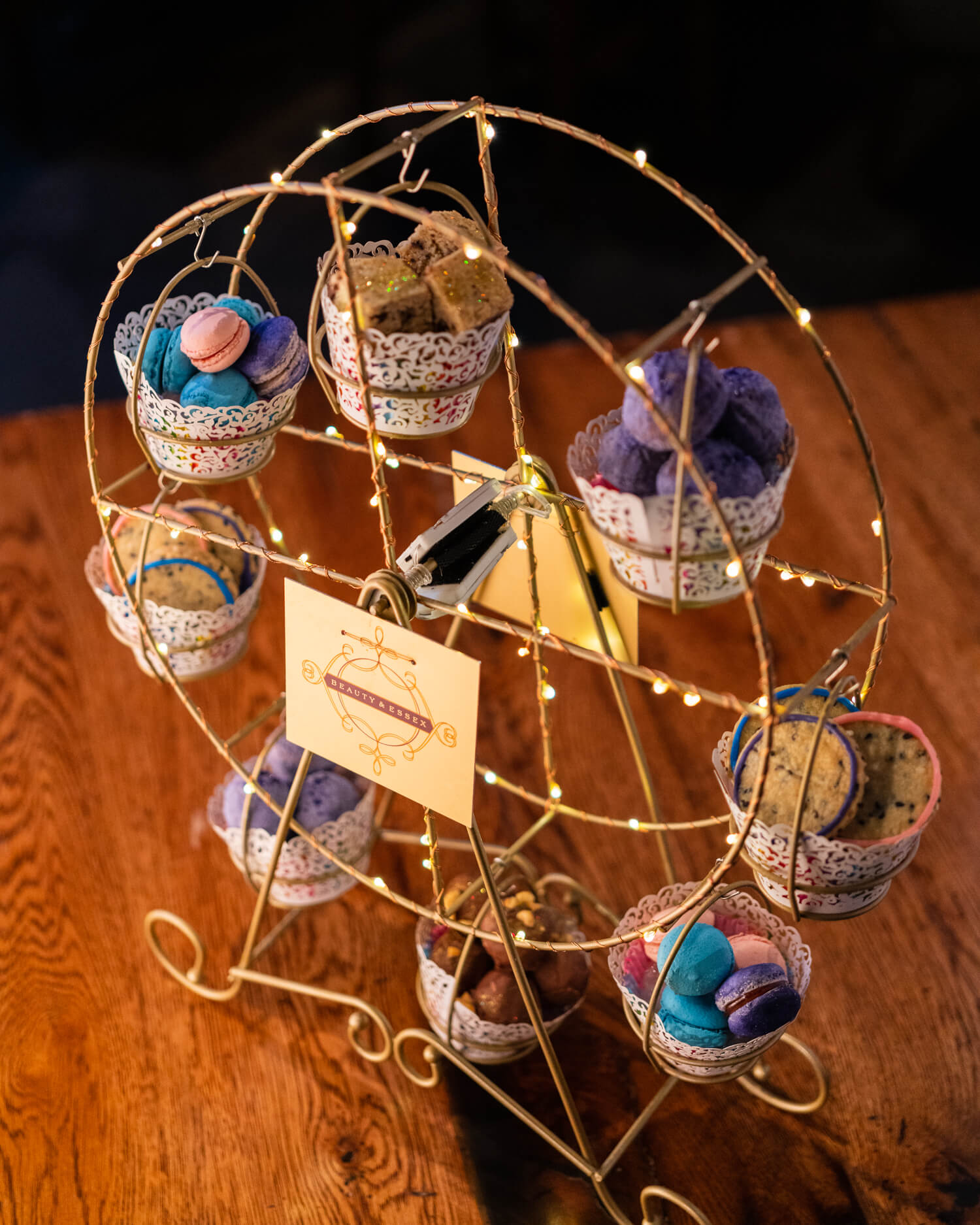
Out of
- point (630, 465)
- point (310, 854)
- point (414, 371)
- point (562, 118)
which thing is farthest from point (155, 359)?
point (562, 118)

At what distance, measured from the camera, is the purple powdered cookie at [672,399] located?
1.04 meters

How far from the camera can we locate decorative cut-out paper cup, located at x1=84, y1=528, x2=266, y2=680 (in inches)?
64.9

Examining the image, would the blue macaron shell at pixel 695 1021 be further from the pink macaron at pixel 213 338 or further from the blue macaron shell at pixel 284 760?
the pink macaron at pixel 213 338

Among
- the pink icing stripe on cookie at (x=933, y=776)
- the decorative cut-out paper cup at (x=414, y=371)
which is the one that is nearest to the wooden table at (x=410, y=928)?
the pink icing stripe on cookie at (x=933, y=776)

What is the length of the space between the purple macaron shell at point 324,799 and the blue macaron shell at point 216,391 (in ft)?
1.88

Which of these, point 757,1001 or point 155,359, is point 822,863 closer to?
point 757,1001

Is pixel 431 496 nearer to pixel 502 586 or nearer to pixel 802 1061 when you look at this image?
pixel 502 586

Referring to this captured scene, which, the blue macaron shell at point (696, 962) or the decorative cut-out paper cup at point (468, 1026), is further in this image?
the decorative cut-out paper cup at point (468, 1026)

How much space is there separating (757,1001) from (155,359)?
3.10ft

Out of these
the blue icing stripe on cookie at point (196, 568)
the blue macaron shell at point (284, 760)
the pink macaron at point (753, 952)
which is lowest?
the blue macaron shell at point (284, 760)

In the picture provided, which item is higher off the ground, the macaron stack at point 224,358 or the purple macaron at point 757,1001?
the macaron stack at point 224,358

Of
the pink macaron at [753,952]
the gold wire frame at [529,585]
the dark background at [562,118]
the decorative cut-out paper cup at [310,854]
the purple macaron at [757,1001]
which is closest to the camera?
the gold wire frame at [529,585]

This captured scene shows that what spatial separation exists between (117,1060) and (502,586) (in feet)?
2.86

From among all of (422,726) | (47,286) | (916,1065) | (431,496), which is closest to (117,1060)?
(422,726)
